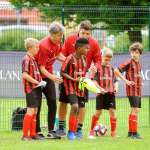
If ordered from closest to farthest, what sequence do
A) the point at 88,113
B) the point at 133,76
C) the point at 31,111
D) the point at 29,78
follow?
the point at 29,78, the point at 31,111, the point at 133,76, the point at 88,113

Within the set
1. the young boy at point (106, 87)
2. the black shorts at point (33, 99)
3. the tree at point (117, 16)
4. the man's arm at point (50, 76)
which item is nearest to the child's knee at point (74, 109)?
the man's arm at point (50, 76)

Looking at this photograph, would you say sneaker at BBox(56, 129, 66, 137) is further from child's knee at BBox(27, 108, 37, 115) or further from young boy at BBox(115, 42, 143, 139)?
young boy at BBox(115, 42, 143, 139)

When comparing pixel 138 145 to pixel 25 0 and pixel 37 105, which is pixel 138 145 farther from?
pixel 25 0

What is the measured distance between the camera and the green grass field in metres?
13.1

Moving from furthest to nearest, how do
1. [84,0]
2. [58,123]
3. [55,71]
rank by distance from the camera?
[84,0] → [55,71] → [58,123]

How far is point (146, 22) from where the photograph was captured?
18172 millimetres

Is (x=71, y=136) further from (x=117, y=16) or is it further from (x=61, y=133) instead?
(x=117, y=16)

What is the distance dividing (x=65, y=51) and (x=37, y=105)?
56.2 inches

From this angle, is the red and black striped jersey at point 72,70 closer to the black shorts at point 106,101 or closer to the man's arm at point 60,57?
the man's arm at point 60,57

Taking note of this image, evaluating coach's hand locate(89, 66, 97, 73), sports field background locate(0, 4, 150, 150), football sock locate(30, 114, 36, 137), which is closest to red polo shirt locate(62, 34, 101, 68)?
coach's hand locate(89, 66, 97, 73)

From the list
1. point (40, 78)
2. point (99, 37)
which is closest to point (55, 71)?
point (99, 37)

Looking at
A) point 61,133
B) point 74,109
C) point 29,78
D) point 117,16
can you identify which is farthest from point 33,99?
point 117,16

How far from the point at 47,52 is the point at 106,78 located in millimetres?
1273

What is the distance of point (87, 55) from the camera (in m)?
15.0
